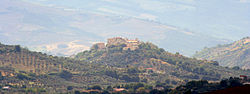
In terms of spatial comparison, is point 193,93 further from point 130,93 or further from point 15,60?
point 15,60

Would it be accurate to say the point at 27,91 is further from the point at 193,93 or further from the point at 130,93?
the point at 193,93

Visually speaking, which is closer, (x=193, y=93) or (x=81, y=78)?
(x=193, y=93)

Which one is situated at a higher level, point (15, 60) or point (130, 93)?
point (15, 60)

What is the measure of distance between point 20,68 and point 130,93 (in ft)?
217

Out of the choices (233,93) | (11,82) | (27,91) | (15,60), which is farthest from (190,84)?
(15,60)

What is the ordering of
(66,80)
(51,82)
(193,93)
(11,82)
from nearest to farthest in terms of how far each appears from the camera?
(193,93) < (11,82) < (51,82) < (66,80)

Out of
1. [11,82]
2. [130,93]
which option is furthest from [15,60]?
[130,93]

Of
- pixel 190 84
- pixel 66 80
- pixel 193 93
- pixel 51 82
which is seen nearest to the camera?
pixel 193 93

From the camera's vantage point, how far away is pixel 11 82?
15788 centimetres

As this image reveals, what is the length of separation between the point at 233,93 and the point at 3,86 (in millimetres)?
80320

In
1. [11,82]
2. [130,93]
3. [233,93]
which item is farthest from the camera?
[11,82]

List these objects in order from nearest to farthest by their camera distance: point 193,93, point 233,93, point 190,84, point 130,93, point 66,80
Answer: point 233,93
point 193,93
point 190,84
point 130,93
point 66,80

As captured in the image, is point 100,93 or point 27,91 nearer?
point 100,93

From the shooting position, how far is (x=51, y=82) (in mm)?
172125
